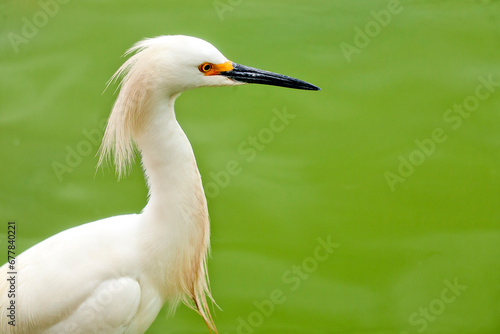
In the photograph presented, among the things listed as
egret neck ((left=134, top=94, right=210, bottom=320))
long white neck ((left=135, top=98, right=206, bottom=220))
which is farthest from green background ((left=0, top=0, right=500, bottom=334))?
long white neck ((left=135, top=98, right=206, bottom=220))

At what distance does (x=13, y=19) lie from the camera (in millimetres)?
2398

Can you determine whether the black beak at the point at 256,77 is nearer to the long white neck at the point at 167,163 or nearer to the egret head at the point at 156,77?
the egret head at the point at 156,77

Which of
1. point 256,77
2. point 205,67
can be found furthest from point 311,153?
point 205,67

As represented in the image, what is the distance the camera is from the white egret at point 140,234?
1.15 metres

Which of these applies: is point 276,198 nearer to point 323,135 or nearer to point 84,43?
point 323,135

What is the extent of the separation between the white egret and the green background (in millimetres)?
657

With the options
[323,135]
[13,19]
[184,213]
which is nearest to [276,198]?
[323,135]

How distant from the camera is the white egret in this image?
1154mm

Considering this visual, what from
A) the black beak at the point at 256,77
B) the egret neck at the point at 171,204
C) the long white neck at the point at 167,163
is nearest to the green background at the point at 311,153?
the egret neck at the point at 171,204

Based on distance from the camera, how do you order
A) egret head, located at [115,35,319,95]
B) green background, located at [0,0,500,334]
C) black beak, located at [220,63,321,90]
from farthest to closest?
green background, located at [0,0,500,334] → black beak, located at [220,63,321,90] → egret head, located at [115,35,319,95]

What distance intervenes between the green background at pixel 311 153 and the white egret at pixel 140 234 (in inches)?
25.9

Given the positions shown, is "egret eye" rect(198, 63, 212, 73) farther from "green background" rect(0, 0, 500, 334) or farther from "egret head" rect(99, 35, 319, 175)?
"green background" rect(0, 0, 500, 334)

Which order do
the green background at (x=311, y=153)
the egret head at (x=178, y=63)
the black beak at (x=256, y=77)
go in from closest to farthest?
1. the egret head at (x=178, y=63)
2. the black beak at (x=256, y=77)
3. the green background at (x=311, y=153)

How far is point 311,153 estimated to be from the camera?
2227 mm
